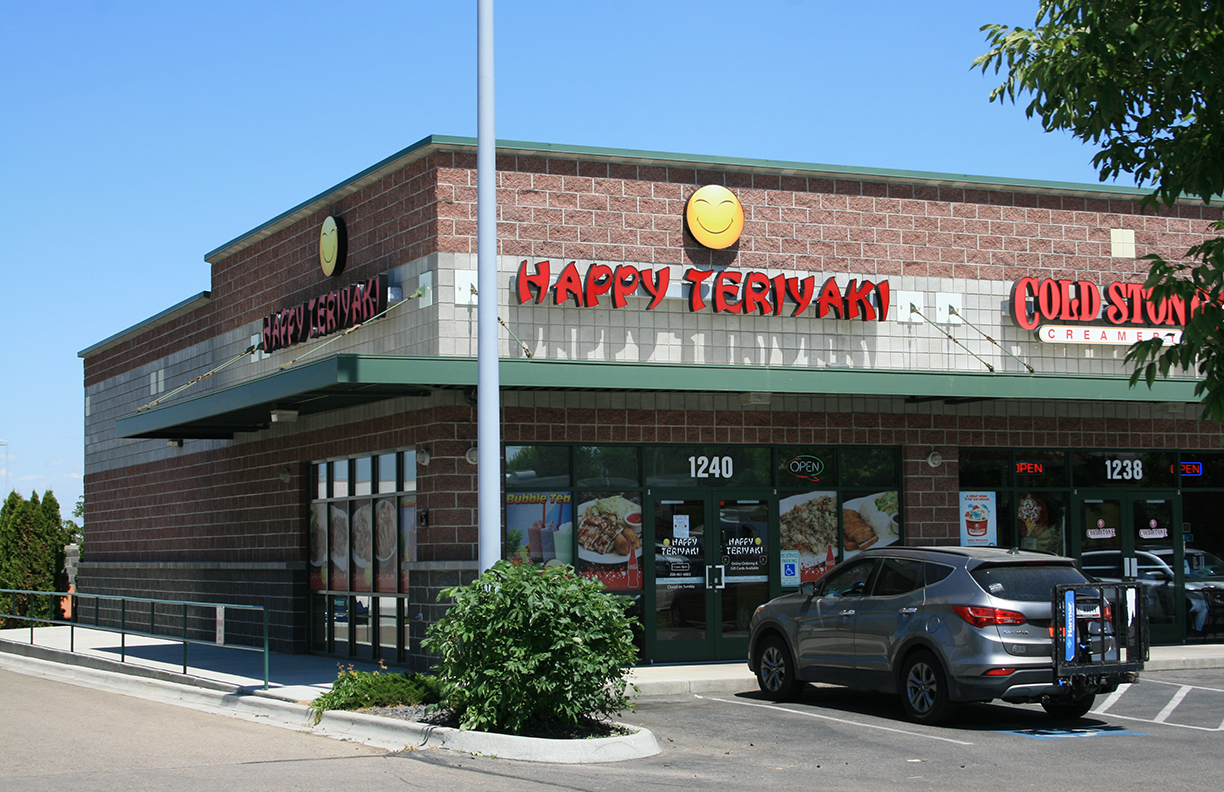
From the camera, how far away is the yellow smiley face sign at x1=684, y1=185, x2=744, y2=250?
58.1 ft

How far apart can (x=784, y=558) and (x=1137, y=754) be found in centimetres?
762

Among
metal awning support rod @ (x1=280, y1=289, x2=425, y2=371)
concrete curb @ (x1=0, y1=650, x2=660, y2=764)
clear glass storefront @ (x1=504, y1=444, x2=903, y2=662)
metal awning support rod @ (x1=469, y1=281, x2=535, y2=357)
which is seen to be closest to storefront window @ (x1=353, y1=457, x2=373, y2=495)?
metal awning support rod @ (x1=280, y1=289, x2=425, y2=371)

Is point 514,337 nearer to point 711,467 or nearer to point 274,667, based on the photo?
point 711,467

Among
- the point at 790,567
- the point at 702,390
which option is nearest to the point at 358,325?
the point at 702,390

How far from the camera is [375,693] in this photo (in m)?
13.1

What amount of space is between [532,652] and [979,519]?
10202 mm

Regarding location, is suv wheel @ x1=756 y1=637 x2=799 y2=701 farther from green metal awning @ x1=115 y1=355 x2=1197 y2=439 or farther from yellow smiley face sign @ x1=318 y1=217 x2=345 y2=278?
yellow smiley face sign @ x1=318 y1=217 x2=345 y2=278

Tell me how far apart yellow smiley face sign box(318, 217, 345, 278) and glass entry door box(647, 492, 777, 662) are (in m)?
6.00

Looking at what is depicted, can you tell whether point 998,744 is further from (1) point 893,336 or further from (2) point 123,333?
(2) point 123,333

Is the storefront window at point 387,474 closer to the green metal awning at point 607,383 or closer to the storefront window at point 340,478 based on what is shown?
the green metal awning at point 607,383

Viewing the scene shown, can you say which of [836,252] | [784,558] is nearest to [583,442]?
[784,558]

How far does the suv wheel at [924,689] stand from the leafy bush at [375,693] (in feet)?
15.9

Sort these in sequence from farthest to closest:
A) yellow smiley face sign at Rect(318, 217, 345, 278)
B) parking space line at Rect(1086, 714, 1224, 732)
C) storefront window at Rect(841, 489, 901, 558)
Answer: yellow smiley face sign at Rect(318, 217, 345, 278) → storefront window at Rect(841, 489, 901, 558) → parking space line at Rect(1086, 714, 1224, 732)

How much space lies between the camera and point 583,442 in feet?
57.3
